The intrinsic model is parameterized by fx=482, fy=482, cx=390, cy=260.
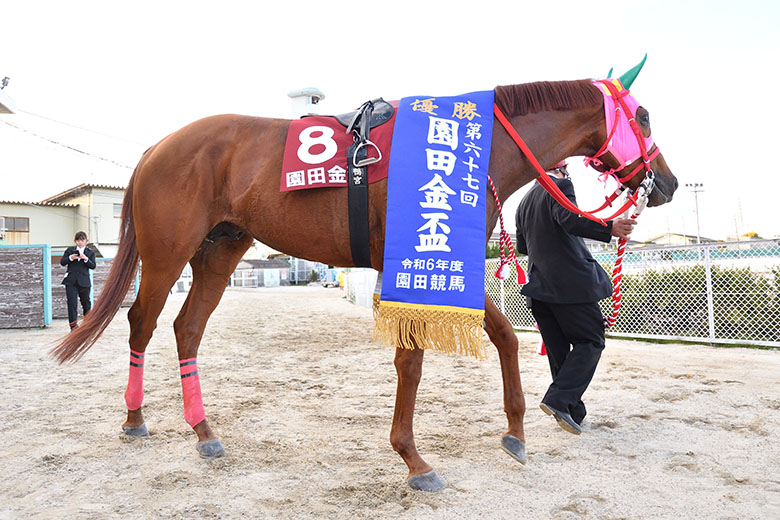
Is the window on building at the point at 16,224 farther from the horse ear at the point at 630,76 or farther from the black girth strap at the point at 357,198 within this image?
the horse ear at the point at 630,76

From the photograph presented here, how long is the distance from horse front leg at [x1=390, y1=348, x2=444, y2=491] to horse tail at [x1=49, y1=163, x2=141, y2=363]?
2.03 metres

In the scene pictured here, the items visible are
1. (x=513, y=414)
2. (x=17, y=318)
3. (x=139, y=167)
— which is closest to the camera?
(x=513, y=414)

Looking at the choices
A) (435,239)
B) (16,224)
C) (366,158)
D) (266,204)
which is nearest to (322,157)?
(366,158)

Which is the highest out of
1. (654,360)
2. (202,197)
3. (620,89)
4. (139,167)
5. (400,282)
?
(620,89)

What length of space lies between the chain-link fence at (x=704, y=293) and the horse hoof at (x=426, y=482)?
17.1 feet

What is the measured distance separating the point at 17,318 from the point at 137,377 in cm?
856

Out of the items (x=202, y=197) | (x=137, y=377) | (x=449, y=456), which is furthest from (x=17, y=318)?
(x=449, y=456)

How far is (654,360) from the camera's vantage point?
5.59 metres

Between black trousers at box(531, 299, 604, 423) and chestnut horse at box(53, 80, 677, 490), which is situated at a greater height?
chestnut horse at box(53, 80, 677, 490)

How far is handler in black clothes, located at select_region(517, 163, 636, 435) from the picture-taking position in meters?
2.81

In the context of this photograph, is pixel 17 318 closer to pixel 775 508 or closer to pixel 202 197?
pixel 202 197

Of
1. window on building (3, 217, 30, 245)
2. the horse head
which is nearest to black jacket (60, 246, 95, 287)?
the horse head

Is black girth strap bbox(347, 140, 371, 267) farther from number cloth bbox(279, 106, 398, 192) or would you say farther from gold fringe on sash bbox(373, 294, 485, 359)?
gold fringe on sash bbox(373, 294, 485, 359)

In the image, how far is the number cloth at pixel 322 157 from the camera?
2.52m
